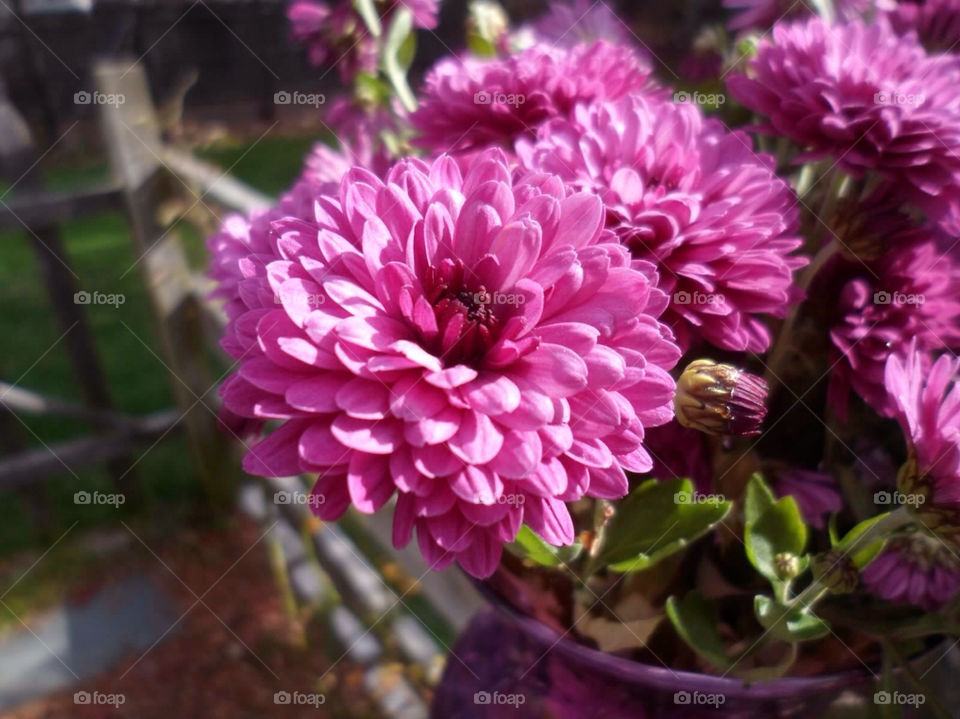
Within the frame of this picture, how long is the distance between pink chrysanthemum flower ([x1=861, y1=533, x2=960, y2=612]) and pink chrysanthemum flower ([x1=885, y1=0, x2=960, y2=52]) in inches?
12.9

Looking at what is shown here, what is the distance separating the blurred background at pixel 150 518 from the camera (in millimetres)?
1194

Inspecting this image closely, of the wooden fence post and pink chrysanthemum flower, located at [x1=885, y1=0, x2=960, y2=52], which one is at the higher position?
pink chrysanthemum flower, located at [x1=885, y1=0, x2=960, y2=52]

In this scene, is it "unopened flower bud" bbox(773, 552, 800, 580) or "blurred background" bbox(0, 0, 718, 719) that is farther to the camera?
"blurred background" bbox(0, 0, 718, 719)

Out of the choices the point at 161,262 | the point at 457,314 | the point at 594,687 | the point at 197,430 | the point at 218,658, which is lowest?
the point at 218,658

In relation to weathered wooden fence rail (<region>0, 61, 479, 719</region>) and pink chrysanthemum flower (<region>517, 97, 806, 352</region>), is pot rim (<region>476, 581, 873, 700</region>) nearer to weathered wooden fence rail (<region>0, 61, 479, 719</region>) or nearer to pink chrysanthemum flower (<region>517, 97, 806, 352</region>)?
pink chrysanthemum flower (<region>517, 97, 806, 352</region>)

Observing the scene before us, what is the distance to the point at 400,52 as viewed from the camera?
585 millimetres

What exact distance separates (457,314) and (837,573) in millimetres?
202

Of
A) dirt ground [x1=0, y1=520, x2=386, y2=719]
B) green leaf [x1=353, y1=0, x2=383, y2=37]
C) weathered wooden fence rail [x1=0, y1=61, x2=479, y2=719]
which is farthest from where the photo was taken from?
dirt ground [x1=0, y1=520, x2=386, y2=719]

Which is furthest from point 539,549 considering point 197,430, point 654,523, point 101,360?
point 101,360

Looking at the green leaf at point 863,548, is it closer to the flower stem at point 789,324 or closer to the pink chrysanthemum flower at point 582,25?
the flower stem at point 789,324

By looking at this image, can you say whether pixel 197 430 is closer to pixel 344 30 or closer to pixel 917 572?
pixel 344 30

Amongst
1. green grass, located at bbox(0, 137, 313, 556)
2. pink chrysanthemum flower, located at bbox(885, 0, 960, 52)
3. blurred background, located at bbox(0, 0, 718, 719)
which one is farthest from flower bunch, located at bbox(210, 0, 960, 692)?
green grass, located at bbox(0, 137, 313, 556)

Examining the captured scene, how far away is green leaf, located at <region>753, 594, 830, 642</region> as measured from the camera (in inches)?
13.6

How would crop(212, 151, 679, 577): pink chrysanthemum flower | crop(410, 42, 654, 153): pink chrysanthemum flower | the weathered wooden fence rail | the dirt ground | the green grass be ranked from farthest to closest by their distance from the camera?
the green grass
the dirt ground
the weathered wooden fence rail
crop(410, 42, 654, 153): pink chrysanthemum flower
crop(212, 151, 679, 577): pink chrysanthemum flower
